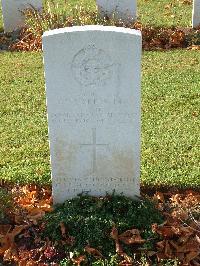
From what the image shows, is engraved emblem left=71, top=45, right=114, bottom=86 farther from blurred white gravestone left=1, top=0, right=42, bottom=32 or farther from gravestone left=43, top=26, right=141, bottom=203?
blurred white gravestone left=1, top=0, right=42, bottom=32

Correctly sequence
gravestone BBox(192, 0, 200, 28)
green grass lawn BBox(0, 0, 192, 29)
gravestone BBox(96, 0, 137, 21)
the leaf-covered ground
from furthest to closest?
green grass lawn BBox(0, 0, 192, 29)
gravestone BBox(192, 0, 200, 28)
gravestone BBox(96, 0, 137, 21)
the leaf-covered ground

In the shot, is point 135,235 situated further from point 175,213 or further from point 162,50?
point 162,50

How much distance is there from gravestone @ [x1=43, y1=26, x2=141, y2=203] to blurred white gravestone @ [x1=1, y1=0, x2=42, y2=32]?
6161 mm

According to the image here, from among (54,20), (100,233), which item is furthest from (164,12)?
(100,233)

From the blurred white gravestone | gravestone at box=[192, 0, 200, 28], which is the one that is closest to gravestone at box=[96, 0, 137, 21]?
gravestone at box=[192, 0, 200, 28]

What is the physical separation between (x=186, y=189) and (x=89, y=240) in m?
1.29

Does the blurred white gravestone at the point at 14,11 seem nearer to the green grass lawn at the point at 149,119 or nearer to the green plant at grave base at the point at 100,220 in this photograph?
the green grass lawn at the point at 149,119

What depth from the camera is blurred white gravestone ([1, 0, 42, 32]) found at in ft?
32.8

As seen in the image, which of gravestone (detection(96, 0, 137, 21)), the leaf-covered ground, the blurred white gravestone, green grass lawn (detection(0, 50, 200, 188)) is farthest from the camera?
the blurred white gravestone

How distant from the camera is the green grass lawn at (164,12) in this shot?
1043cm

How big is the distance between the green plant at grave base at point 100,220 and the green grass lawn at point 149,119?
2.20 ft

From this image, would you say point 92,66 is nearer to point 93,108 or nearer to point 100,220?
point 93,108

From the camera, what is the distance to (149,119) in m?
6.36

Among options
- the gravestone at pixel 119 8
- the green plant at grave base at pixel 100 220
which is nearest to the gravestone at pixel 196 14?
the gravestone at pixel 119 8
